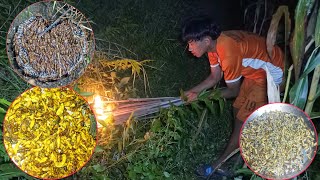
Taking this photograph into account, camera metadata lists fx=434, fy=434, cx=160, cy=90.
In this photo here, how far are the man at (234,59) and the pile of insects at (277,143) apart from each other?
838 millimetres

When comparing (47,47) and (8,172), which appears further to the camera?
(8,172)

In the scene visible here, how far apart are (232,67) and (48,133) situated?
1472 mm

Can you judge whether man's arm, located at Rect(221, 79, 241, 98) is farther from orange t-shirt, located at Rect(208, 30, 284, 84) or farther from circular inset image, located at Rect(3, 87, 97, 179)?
circular inset image, located at Rect(3, 87, 97, 179)

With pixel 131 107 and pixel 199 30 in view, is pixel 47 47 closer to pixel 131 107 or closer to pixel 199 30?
pixel 131 107

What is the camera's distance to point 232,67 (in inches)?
124

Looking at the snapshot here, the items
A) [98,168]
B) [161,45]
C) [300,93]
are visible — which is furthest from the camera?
[161,45]

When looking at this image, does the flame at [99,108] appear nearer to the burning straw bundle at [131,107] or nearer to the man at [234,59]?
the burning straw bundle at [131,107]

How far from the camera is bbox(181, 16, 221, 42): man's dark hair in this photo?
3113mm

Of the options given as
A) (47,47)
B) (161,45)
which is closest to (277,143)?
(47,47)

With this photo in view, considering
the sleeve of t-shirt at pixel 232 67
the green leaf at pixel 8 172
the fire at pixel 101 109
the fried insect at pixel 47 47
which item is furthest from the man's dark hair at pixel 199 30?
the green leaf at pixel 8 172

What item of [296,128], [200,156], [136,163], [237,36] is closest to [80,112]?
[136,163]

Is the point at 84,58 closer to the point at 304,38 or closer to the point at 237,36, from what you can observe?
the point at 304,38

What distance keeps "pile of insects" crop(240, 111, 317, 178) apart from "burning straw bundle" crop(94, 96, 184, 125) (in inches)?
38.1

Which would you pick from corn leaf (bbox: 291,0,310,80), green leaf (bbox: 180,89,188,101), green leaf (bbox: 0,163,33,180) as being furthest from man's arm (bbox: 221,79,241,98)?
green leaf (bbox: 0,163,33,180)
